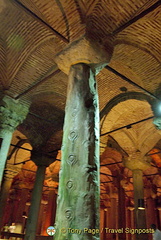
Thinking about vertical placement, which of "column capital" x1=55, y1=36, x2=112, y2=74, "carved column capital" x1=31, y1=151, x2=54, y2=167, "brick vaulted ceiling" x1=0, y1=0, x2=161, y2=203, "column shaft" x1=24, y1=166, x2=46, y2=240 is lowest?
"column shaft" x1=24, y1=166, x2=46, y2=240

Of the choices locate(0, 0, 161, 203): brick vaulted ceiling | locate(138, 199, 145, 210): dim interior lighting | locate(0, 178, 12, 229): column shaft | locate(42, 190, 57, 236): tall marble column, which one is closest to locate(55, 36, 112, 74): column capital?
locate(0, 0, 161, 203): brick vaulted ceiling

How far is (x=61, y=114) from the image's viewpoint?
9227 millimetres

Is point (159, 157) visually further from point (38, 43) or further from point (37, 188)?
point (38, 43)

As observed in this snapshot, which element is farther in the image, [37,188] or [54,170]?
[54,170]

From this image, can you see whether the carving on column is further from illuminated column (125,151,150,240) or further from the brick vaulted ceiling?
illuminated column (125,151,150,240)

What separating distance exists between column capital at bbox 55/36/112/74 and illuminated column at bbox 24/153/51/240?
228 inches

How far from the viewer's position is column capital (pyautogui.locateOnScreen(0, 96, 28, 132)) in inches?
216

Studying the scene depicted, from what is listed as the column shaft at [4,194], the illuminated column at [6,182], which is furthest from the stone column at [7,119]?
the illuminated column at [6,182]

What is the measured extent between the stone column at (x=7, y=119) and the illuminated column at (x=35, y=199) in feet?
11.1

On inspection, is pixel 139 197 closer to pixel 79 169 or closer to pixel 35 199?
pixel 35 199

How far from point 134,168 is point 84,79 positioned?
6.70m

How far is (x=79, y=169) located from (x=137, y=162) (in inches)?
274

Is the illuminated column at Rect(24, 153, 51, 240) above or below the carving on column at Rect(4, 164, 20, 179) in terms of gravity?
below

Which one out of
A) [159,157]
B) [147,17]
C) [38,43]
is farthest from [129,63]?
[159,157]
